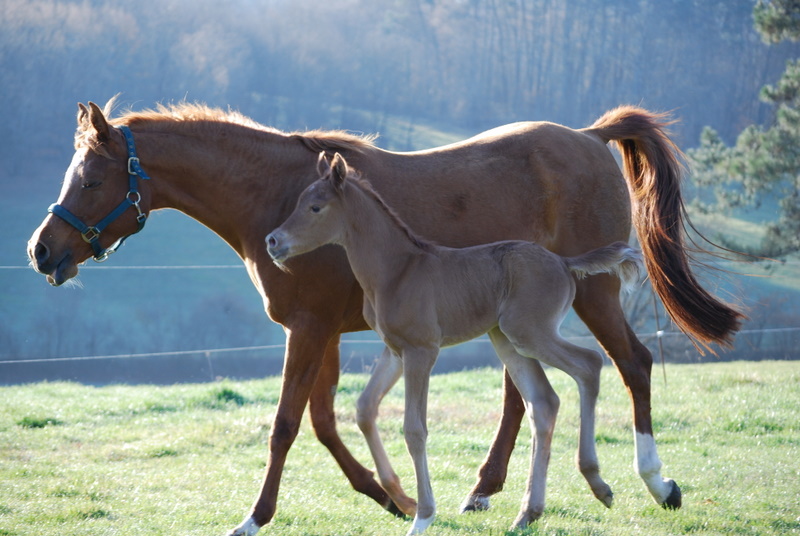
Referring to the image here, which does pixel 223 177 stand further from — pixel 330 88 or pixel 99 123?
pixel 330 88

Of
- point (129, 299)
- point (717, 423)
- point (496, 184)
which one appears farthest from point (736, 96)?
point (496, 184)

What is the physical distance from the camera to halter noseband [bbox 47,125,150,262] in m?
4.45

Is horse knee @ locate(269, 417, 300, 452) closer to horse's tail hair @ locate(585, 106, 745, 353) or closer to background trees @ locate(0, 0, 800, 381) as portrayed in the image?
horse's tail hair @ locate(585, 106, 745, 353)

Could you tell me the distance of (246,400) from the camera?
9156 millimetres

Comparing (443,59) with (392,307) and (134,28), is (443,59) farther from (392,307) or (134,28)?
(392,307)

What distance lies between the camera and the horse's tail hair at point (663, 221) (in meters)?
5.48

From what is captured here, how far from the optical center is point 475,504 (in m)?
5.02

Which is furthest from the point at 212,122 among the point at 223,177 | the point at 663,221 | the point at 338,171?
the point at 663,221

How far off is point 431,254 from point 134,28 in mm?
30499

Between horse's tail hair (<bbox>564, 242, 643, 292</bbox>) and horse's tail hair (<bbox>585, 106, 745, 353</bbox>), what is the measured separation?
3.99 ft

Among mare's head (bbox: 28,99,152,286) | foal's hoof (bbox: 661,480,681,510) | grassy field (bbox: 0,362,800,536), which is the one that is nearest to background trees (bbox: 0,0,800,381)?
grassy field (bbox: 0,362,800,536)

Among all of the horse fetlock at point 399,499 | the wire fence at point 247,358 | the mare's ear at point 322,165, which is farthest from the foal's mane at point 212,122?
the wire fence at point 247,358

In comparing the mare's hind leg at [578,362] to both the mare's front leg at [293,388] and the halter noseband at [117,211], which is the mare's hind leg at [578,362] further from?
the halter noseband at [117,211]

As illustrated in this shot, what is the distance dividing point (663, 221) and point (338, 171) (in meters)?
2.64
